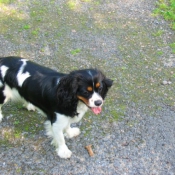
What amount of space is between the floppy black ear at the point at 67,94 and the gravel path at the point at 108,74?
1096mm

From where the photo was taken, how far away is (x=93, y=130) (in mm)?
4742

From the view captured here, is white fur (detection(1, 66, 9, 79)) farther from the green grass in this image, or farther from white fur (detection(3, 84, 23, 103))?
the green grass

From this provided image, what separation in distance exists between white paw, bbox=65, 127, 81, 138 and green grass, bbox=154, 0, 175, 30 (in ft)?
14.0

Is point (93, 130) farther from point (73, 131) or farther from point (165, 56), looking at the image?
point (165, 56)

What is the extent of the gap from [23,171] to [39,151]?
0.41 meters

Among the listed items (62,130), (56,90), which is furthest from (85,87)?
(62,130)

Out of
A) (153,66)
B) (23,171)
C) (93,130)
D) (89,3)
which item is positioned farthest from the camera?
(89,3)

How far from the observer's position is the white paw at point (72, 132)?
4543 mm

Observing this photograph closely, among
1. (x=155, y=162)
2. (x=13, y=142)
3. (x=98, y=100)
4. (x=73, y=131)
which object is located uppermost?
(x=98, y=100)

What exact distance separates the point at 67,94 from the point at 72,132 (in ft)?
4.17

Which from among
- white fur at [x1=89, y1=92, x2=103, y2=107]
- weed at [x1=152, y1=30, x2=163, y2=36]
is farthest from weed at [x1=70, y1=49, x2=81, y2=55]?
white fur at [x1=89, y1=92, x2=103, y2=107]

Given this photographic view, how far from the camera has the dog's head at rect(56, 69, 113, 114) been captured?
3365mm

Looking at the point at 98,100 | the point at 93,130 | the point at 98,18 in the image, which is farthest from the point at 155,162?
the point at 98,18

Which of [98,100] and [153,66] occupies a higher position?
[98,100]
